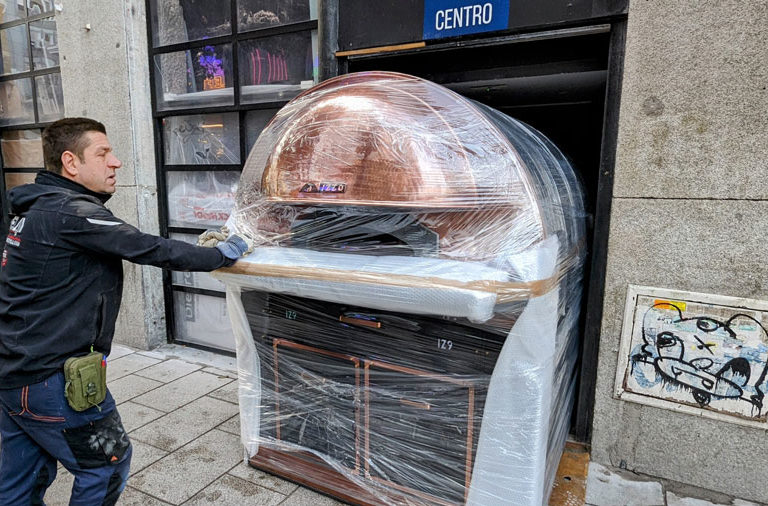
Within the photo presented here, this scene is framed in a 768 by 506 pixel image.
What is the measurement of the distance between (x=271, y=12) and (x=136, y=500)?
3640 mm

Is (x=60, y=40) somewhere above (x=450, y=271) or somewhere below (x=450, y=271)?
above

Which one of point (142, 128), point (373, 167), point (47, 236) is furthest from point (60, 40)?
point (373, 167)

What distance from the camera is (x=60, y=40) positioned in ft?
15.2

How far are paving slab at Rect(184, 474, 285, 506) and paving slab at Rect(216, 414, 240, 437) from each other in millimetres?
536

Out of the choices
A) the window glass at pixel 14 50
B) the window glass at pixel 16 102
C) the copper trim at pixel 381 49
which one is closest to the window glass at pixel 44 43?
the window glass at pixel 14 50

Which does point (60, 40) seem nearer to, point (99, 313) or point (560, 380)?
point (99, 313)

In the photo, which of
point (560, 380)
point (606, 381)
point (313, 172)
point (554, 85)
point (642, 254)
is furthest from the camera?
point (554, 85)

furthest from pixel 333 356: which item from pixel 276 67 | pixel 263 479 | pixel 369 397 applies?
pixel 276 67

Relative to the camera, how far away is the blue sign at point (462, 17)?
2.64 metres

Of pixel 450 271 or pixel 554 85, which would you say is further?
pixel 554 85

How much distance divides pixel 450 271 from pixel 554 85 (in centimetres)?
246

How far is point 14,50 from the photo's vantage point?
5.54 m

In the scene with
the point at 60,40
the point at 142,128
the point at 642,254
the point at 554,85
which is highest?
the point at 60,40

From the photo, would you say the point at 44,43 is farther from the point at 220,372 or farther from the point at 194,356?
the point at 220,372
